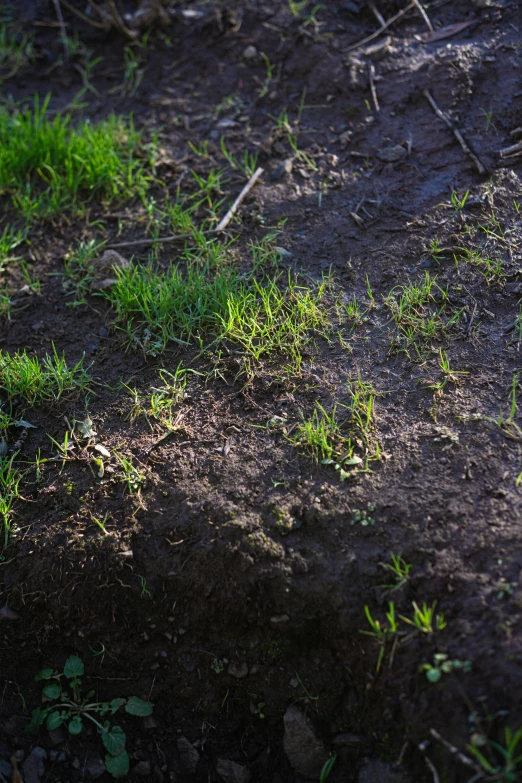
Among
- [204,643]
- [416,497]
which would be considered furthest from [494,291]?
[204,643]

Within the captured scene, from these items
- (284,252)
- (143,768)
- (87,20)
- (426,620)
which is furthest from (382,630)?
(87,20)

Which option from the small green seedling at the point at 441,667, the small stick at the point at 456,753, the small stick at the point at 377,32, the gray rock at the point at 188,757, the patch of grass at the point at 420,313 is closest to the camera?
the small stick at the point at 456,753

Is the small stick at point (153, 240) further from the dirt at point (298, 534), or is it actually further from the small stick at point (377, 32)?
the small stick at point (377, 32)

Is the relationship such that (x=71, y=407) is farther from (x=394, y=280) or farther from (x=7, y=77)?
(x=7, y=77)

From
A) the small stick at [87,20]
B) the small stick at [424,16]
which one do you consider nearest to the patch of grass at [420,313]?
the small stick at [424,16]

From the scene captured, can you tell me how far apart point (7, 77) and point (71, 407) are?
2645 millimetres

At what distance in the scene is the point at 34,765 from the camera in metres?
2.16

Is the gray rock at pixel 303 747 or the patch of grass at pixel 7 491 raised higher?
the patch of grass at pixel 7 491

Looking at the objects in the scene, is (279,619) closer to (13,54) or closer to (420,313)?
(420,313)

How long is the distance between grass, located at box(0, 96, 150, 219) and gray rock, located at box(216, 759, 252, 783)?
2591mm

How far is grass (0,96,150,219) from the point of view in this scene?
3.45m

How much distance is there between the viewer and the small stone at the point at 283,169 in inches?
133

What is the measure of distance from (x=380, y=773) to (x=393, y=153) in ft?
8.82

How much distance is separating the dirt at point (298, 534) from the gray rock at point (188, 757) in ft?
0.05
